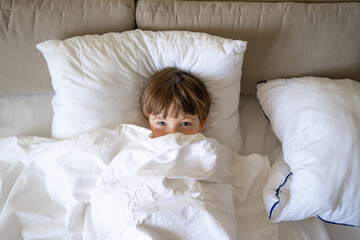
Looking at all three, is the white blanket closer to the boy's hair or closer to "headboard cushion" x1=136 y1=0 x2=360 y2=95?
the boy's hair

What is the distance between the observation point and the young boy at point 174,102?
1.08 m

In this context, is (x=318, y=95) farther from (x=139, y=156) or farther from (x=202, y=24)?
(x=139, y=156)

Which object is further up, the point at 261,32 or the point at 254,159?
the point at 261,32

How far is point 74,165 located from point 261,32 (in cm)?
97

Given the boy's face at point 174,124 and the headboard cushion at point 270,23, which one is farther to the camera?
the headboard cushion at point 270,23

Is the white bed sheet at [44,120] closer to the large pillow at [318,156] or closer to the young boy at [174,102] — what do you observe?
the large pillow at [318,156]

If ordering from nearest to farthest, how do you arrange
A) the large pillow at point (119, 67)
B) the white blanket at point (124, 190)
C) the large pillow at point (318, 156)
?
the white blanket at point (124, 190), the large pillow at point (318, 156), the large pillow at point (119, 67)

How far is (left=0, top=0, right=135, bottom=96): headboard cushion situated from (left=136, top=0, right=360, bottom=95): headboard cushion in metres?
0.11

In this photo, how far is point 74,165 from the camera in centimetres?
104

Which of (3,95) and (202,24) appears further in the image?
(3,95)

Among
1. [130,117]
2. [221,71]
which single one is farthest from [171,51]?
[130,117]

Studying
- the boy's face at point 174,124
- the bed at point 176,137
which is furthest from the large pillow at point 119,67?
the boy's face at point 174,124

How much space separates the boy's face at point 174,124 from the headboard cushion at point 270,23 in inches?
16.3

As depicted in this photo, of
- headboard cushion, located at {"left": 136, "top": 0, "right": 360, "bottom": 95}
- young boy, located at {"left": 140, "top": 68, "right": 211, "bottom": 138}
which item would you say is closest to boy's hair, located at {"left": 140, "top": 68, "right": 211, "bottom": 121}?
young boy, located at {"left": 140, "top": 68, "right": 211, "bottom": 138}
